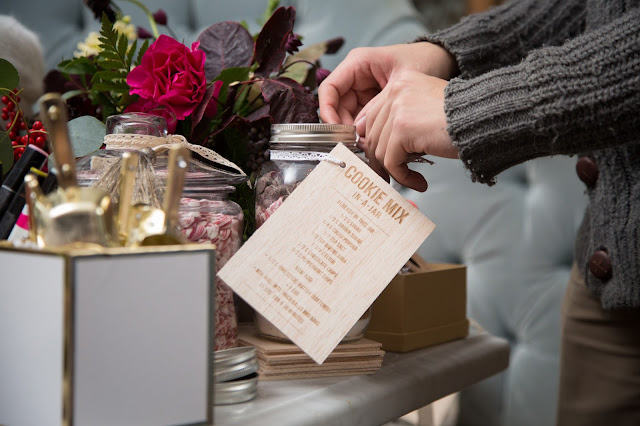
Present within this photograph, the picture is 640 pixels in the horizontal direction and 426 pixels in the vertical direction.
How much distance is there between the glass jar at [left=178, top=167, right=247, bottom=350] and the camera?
0.57m

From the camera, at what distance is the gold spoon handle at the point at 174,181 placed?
A: 41cm

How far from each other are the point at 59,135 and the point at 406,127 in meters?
0.34

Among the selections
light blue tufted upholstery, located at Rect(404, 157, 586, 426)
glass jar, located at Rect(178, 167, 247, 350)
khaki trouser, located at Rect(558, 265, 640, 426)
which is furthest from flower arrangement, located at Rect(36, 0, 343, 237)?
light blue tufted upholstery, located at Rect(404, 157, 586, 426)

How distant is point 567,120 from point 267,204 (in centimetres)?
30

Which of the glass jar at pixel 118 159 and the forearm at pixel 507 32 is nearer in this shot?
the glass jar at pixel 118 159

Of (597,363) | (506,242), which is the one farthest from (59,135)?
(506,242)

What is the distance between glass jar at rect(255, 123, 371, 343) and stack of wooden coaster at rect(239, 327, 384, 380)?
0.01 m

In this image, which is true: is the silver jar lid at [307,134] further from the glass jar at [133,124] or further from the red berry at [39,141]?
the red berry at [39,141]

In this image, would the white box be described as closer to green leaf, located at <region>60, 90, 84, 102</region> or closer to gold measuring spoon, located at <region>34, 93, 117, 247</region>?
gold measuring spoon, located at <region>34, 93, 117, 247</region>

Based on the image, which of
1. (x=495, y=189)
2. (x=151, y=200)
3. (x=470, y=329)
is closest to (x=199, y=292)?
(x=151, y=200)

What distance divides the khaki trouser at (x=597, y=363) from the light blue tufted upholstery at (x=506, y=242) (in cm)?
32

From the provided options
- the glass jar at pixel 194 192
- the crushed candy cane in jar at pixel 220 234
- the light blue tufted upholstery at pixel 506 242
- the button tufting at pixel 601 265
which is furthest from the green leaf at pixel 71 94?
the button tufting at pixel 601 265

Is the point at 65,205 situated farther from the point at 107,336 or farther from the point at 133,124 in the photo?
the point at 133,124

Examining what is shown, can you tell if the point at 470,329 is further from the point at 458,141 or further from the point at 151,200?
the point at 151,200
